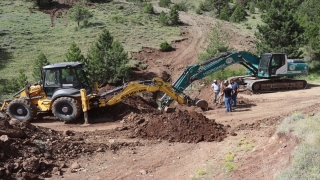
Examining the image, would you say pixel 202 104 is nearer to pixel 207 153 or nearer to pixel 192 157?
pixel 207 153

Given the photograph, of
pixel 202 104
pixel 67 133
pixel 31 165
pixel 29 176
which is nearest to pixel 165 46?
pixel 202 104

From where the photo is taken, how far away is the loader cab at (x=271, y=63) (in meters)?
19.8

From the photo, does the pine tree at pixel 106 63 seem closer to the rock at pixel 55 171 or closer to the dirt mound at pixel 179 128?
the dirt mound at pixel 179 128

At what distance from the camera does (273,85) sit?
20.4m

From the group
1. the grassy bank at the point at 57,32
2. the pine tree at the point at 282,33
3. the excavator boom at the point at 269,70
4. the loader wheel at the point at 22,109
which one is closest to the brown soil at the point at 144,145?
the loader wheel at the point at 22,109

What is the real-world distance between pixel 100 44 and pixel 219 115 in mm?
17022

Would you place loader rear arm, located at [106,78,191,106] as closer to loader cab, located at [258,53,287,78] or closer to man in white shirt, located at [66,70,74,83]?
man in white shirt, located at [66,70,74,83]

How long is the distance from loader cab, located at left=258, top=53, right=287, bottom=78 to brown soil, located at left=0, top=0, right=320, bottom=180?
4.11m

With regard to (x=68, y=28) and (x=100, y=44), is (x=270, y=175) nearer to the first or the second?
(x=100, y=44)

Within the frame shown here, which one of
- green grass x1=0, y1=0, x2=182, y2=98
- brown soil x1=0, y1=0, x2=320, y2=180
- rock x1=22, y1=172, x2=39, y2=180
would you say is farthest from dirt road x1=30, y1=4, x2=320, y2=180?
green grass x1=0, y1=0, x2=182, y2=98

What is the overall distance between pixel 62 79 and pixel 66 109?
1.22m

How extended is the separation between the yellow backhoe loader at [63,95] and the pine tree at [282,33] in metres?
16.6

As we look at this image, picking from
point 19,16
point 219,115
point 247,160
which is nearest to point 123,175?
point 247,160

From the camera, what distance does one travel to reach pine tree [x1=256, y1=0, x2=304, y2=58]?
2706 cm
